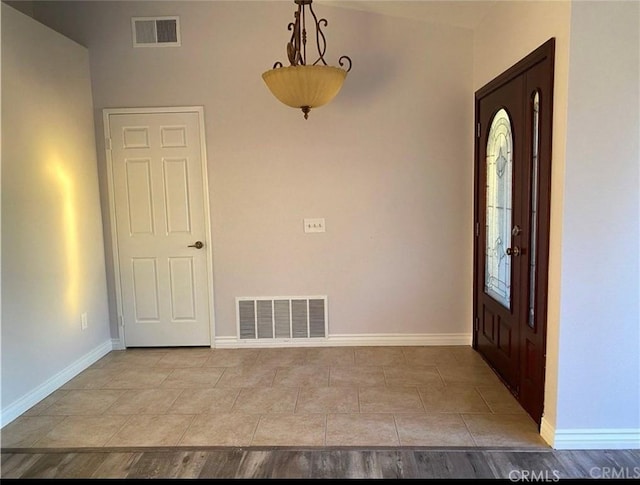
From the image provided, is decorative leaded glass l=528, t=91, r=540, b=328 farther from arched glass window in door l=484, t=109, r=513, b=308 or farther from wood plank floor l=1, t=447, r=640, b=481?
wood plank floor l=1, t=447, r=640, b=481

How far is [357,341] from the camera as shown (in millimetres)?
3979

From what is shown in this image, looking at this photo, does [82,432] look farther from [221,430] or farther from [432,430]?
[432,430]

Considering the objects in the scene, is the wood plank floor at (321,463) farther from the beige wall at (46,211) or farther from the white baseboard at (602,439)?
the beige wall at (46,211)

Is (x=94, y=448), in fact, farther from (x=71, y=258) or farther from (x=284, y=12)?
(x=284, y=12)

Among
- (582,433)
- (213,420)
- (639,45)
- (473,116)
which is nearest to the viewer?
(639,45)

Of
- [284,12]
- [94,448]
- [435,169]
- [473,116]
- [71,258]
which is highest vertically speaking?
[284,12]

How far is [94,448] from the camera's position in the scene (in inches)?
97.3

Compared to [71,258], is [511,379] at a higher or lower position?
lower

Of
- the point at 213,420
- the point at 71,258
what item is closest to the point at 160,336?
the point at 71,258

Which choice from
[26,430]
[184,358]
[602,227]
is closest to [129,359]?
[184,358]

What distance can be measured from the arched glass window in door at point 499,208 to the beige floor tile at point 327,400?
1254 millimetres

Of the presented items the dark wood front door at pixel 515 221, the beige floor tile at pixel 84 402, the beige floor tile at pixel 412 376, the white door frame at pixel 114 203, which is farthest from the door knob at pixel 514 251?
the beige floor tile at pixel 84 402

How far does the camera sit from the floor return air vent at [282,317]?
397cm

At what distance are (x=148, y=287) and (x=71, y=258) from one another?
711mm
